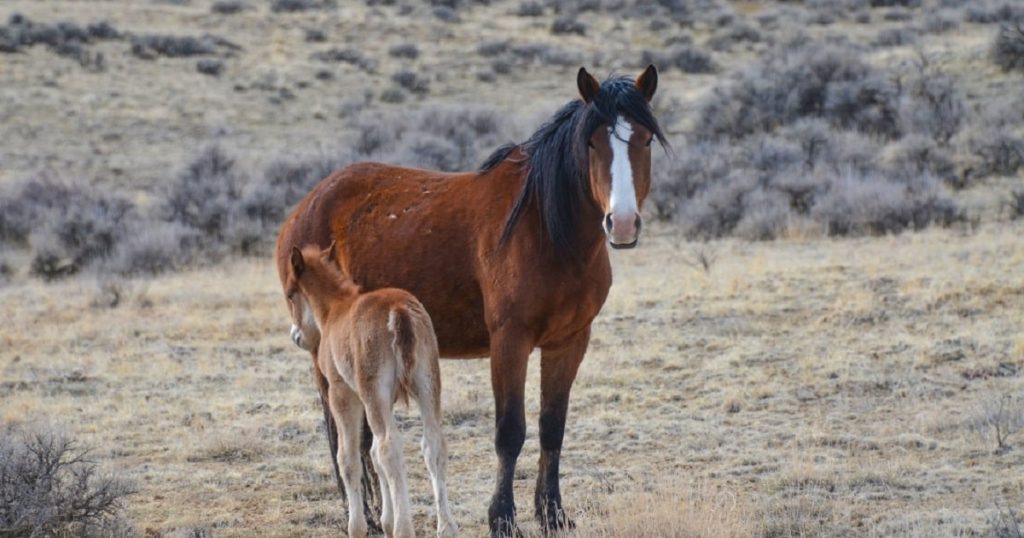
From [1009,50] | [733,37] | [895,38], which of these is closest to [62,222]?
[1009,50]

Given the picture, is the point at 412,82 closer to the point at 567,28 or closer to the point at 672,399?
the point at 567,28

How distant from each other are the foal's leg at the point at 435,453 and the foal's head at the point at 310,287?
2.47ft

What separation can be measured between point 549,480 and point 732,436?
255 centimetres

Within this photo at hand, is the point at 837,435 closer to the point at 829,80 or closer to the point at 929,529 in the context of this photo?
the point at 929,529

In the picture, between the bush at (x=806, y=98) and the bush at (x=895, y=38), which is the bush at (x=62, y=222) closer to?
the bush at (x=806, y=98)

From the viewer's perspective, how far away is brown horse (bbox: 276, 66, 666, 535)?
21.1 ft

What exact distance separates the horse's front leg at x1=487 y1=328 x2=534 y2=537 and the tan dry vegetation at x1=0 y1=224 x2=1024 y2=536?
0.47 metres

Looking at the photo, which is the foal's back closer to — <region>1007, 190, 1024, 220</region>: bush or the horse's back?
the horse's back

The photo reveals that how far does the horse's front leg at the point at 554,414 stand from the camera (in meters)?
7.06

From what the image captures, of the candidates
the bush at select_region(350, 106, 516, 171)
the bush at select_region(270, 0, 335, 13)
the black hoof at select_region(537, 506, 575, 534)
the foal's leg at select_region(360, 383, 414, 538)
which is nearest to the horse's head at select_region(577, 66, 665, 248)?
the foal's leg at select_region(360, 383, 414, 538)

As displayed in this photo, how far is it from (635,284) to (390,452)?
9156mm

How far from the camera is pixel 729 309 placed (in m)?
13.1

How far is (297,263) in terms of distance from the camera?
6.84 m

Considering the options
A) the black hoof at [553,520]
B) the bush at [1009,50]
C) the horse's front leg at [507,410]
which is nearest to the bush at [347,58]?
the bush at [1009,50]
